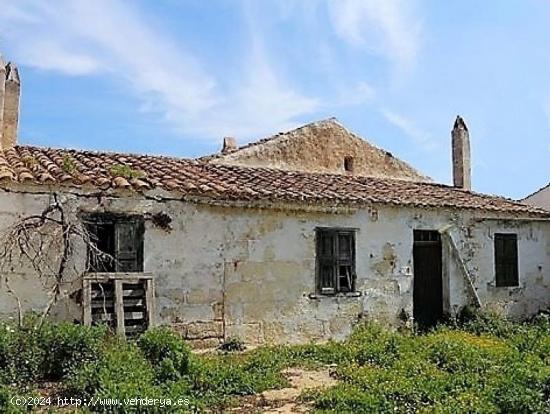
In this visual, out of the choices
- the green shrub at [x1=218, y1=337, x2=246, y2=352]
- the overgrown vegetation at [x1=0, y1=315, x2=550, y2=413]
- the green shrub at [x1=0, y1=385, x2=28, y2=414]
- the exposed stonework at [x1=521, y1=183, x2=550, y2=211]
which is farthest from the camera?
the exposed stonework at [x1=521, y1=183, x2=550, y2=211]

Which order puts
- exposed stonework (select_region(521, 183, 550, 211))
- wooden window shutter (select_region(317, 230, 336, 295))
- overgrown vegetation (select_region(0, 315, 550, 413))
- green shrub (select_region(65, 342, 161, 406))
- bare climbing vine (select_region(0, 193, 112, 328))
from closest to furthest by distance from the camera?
green shrub (select_region(65, 342, 161, 406)) < overgrown vegetation (select_region(0, 315, 550, 413)) < bare climbing vine (select_region(0, 193, 112, 328)) < wooden window shutter (select_region(317, 230, 336, 295)) < exposed stonework (select_region(521, 183, 550, 211))

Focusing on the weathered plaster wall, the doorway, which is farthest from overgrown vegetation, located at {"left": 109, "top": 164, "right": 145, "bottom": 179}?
the doorway

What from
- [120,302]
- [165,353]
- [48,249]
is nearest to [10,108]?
[48,249]

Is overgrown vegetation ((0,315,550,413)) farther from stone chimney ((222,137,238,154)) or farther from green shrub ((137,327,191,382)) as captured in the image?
stone chimney ((222,137,238,154))

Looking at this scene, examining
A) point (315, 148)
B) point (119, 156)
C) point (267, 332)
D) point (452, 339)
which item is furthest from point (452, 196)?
point (119, 156)

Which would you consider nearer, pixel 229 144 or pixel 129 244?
pixel 129 244

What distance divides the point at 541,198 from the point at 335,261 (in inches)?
456

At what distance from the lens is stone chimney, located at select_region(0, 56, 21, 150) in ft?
42.7

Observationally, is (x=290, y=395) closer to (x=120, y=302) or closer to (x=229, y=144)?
(x=120, y=302)

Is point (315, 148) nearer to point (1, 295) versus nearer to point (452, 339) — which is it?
point (452, 339)

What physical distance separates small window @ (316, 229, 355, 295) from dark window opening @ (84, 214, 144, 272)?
3710mm

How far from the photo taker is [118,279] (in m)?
10.4

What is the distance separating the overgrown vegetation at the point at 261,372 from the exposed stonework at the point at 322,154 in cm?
730

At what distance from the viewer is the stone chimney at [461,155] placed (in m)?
18.4
